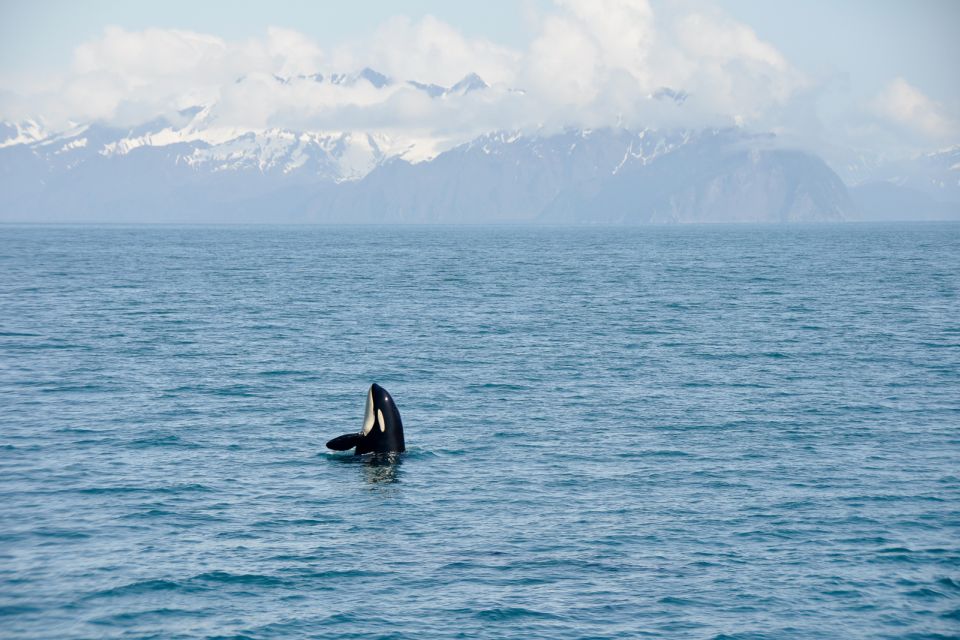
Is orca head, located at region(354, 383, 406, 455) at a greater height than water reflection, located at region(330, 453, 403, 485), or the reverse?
orca head, located at region(354, 383, 406, 455)

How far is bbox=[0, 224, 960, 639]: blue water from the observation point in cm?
2653

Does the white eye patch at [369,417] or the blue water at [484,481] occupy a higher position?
the white eye patch at [369,417]

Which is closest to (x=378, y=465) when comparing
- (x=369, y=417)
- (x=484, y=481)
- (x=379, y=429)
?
(x=379, y=429)

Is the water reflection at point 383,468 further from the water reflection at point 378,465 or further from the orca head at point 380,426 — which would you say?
the orca head at point 380,426

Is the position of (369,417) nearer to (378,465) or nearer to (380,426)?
(380,426)

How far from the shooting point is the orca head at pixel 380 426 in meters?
40.3

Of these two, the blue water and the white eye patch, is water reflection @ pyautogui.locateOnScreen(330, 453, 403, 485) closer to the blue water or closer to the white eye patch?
the blue water

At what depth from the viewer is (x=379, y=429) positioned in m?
40.4

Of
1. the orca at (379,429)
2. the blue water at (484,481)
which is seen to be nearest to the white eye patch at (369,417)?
the orca at (379,429)

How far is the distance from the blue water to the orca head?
1.04 meters

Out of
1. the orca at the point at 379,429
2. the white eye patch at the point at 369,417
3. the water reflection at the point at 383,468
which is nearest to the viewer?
the water reflection at the point at 383,468

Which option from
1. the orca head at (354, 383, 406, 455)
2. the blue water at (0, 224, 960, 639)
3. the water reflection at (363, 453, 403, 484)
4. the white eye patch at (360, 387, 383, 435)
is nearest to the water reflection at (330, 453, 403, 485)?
the water reflection at (363, 453, 403, 484)

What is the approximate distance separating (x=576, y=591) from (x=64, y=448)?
22.0m

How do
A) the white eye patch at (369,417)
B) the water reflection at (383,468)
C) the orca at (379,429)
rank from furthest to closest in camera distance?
1. the white eye patch at (369,417)
2. the orca at (379,429)
3. the water reflection at (383,468)
